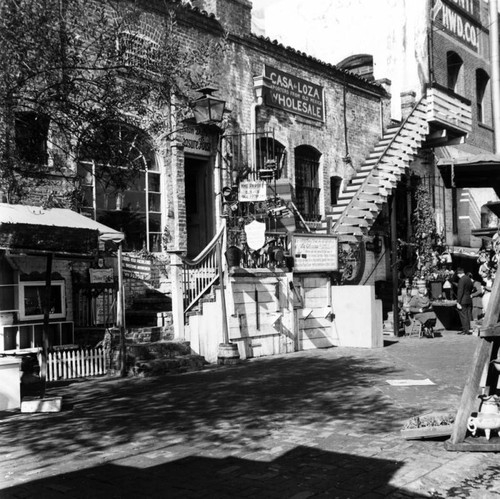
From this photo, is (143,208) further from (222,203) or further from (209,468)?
(209,468)

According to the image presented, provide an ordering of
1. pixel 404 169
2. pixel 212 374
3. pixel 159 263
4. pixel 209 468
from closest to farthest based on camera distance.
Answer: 1. pixel 209 468
2. pixel 212 374
3. pixel 159 263
4. pixel 404 169

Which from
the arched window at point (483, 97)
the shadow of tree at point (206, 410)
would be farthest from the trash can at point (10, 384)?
the arched window at point (483, 97)

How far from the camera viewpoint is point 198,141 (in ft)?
52.4

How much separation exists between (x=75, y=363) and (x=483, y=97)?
22555 mm

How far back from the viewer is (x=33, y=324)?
37.1 feet

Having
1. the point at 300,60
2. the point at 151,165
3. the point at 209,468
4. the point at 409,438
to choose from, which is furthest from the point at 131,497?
the point at 300,60

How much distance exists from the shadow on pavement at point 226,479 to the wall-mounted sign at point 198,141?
10395 millimetres

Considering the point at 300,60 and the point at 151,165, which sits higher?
the point at 300,60

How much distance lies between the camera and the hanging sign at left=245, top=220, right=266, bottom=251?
541 inches

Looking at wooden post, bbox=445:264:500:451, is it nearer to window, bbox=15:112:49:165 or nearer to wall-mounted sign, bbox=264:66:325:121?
window, bbox=15:112:49:165

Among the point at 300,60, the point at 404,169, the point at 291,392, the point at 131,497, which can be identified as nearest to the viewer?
the point at 131,497

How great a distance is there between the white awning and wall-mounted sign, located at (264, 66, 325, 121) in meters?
8.61

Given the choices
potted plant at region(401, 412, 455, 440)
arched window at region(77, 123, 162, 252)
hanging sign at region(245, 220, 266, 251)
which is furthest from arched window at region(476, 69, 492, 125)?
potted plant at region(401, 412, 455, 440)

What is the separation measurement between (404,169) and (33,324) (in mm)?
13222
